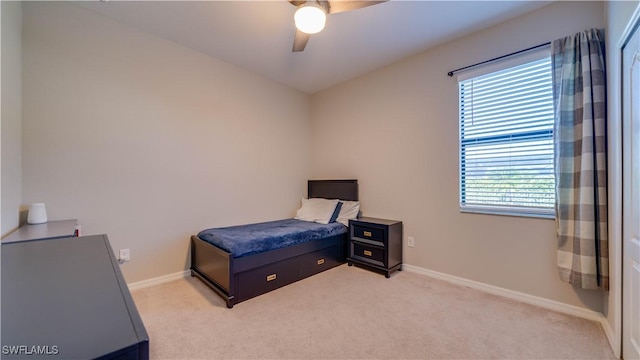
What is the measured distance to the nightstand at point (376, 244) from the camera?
9.80 feet

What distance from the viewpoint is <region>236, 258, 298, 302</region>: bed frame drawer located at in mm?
2364

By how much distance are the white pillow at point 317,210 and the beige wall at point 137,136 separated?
52 centimetres

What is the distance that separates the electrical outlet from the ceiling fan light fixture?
8.53ft

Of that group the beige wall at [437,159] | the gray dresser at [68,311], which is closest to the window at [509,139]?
the beige wall at [437,159]

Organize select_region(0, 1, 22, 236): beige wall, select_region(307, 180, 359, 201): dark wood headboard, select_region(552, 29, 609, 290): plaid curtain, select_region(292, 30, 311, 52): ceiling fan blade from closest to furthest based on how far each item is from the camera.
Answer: select_region(0, 1, 22, 236): beige wall → select_region(552, 29, 609, 290): plaid curtain → select_region(292, 30, 311, 52): ceiling fan blade → select_region(307, 180, 359, 201): dark wood headboard

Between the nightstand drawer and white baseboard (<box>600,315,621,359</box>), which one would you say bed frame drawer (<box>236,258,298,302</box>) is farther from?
white baseboard (<box>600,315,621,359</box>)

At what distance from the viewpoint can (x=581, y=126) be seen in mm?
1987

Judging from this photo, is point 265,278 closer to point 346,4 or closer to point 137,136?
point 137,136

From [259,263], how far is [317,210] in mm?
1349

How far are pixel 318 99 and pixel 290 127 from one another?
714mm

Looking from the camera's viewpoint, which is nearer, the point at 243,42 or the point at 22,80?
the point at 22,80

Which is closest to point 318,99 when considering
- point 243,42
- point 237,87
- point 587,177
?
point 237,87

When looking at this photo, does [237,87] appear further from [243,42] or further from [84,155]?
[84,155]

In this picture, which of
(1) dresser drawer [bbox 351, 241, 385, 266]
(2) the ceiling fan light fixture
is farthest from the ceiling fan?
(1) dresser drawer [bbox 351, 241, 385, 266]
